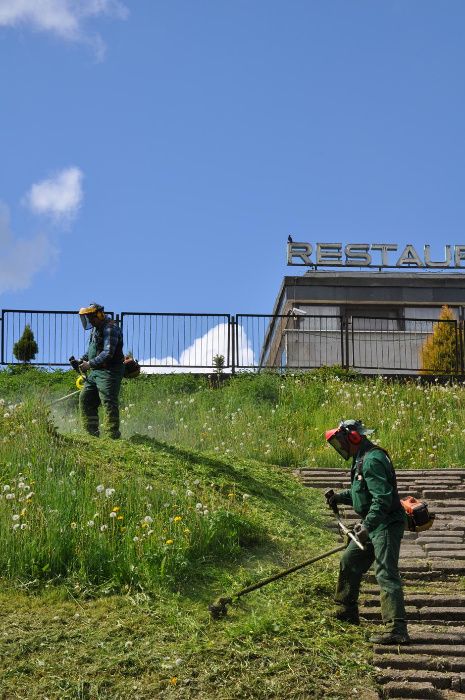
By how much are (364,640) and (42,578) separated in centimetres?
275

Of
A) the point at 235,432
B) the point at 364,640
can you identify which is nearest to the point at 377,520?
the point at 364,640

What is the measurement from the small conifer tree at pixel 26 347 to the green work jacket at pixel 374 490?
16.1m

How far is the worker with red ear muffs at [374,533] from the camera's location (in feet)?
28.6

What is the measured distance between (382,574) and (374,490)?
66cm

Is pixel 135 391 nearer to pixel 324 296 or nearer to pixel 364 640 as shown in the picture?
pixel 364 640

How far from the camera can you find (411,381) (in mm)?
21938

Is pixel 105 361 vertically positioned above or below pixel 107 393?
above

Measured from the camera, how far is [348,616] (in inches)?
359

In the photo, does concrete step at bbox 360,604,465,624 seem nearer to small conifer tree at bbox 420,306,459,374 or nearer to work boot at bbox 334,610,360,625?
work boot at bbox 334,610,360,625

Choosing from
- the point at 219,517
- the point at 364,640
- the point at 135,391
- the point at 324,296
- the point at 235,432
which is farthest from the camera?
the point at 324,296

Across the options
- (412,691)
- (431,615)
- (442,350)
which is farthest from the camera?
(442,350)

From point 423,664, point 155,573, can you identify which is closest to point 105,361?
point 155,573

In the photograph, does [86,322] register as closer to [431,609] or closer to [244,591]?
[244,591]

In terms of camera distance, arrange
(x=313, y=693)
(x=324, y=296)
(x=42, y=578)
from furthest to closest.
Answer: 1. (x=324, y=296)
2. (x=42, y=578)
3. (x=313, y=693)
